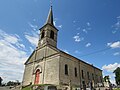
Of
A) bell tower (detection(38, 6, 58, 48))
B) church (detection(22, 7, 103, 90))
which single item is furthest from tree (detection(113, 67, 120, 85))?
bell tower (detection(38, 6, 58, 48))

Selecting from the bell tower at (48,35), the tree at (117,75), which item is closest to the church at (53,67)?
the bell tower at (48,35)

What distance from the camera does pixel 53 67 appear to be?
23.5 meters

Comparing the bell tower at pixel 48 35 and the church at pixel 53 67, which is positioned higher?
the bell tower at pixel 48 35

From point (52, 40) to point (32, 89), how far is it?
13.1 meters

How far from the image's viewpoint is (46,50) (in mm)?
27250

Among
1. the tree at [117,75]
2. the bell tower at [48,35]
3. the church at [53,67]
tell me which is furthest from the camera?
the tree at [117,75]

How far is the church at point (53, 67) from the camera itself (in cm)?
2252

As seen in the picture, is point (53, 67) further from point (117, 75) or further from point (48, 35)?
point (117, 75)

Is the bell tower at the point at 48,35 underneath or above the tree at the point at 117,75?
above

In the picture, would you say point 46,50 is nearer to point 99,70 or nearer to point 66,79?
point 66,79

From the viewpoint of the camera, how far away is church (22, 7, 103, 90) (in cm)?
2252

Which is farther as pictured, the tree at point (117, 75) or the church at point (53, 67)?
the tree at point (117, 75)

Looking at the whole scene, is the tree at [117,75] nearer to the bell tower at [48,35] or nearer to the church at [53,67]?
the church at [53,67]

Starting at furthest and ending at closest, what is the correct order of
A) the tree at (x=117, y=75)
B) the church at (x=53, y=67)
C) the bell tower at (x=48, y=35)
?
1. the tree at (x=117, y=75)
2. the bell tower at (x=48, y=35)
3. the church at (x=53, y=67)
